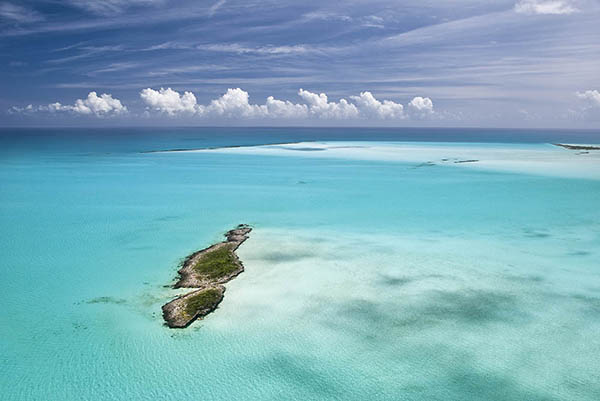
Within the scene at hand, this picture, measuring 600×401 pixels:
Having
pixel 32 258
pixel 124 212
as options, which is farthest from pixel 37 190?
pixel 32 258

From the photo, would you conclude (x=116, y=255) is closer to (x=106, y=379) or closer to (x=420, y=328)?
(x=106, y=379)

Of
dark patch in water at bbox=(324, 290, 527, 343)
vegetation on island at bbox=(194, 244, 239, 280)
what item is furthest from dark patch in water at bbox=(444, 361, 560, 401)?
vegetation on island at bbox=(194, 244, 239, 280)

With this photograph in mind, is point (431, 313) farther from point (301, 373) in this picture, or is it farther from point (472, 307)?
point (301, 373)

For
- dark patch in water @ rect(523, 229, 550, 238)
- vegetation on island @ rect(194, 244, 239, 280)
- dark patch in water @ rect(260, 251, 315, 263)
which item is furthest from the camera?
dark patch in water @ rect(523, 229, 550, 238)

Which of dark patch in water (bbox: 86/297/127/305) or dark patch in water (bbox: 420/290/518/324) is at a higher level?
Answer: dark patch in water (bbox: 86/297/127/305)

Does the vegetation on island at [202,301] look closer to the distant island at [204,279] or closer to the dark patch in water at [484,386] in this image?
the distant island at [204,279]

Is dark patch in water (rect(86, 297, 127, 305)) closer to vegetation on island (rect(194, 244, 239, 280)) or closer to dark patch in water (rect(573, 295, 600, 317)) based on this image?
vegetation on island (rect(194, 244, 239, 280))
